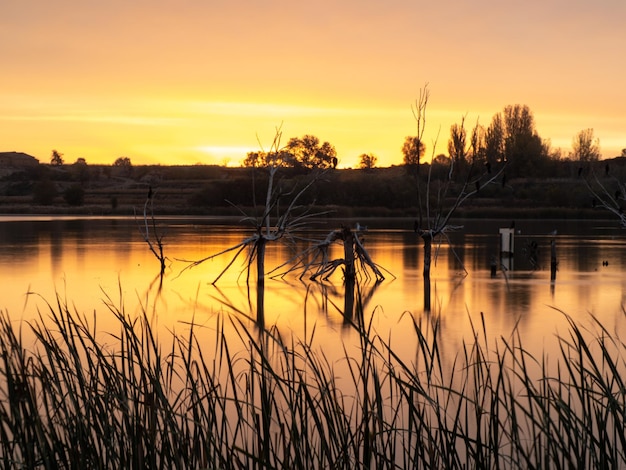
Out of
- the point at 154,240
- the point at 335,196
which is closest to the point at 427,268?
the point at 154,240

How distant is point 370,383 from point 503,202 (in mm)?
71892

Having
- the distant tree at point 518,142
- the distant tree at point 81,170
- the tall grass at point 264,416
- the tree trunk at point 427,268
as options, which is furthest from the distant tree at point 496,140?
the tall grass at point 264,416

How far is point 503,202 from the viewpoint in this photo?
78750 millimetres

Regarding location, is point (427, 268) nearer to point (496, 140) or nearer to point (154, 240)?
point (154, 240)

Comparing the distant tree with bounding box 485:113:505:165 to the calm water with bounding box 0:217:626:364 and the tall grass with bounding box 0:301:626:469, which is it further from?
the tall grass with bounding box 0:301:626:469

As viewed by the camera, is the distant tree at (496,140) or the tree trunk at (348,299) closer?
the tree trunk at (348,299)

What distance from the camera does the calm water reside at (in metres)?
14.5

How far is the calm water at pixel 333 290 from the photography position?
14.5 m

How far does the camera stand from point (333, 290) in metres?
19.7

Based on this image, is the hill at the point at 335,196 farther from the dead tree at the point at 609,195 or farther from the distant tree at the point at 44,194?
the dead tree at the point at 609,195

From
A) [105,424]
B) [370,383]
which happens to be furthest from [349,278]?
Result: [105,424]

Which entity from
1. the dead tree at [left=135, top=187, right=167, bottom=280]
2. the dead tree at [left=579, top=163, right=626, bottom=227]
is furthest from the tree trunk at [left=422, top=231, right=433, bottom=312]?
the dead tree at [left=135, top=187, right=167, bottom=280]

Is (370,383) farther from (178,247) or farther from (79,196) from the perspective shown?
(79,196)

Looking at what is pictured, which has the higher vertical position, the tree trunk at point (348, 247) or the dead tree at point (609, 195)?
the dead tree at point (609, 195)
